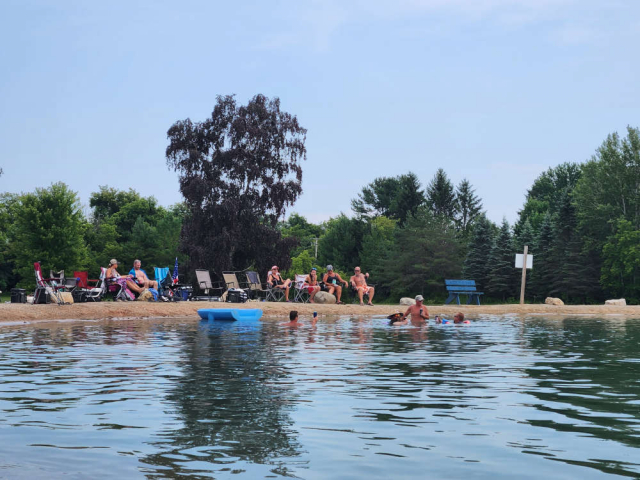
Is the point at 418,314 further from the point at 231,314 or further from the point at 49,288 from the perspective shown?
the point at 49,288

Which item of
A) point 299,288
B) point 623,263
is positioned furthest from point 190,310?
point 623,263

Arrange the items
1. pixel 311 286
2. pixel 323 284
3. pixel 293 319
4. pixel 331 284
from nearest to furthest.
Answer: pixel 293 319
pixel 311 286
pixel 331 284
pixel 323 284

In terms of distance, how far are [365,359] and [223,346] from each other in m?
3.02

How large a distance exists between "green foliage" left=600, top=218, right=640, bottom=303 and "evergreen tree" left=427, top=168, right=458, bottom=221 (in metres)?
26.7

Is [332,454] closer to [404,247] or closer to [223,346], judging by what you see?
[223,346]

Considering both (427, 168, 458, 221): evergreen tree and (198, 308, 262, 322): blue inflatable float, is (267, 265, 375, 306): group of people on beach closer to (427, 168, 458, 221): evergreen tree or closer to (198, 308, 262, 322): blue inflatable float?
(198, 308, 262, 322): blue inflatable float

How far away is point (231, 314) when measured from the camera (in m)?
20.9

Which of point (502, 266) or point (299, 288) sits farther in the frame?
point (502, 266)

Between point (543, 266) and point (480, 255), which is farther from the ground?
point (480, 255)

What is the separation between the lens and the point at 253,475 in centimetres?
462

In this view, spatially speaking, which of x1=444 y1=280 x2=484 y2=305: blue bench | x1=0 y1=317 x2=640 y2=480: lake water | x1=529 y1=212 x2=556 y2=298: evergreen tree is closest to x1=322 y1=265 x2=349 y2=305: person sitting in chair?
x1=444 y1=280 x2=484 y2=305: blue bench

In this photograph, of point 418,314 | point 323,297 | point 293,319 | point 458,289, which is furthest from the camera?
point 458,289

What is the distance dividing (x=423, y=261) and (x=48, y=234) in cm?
2569

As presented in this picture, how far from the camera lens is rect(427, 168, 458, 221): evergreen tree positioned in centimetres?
7362
